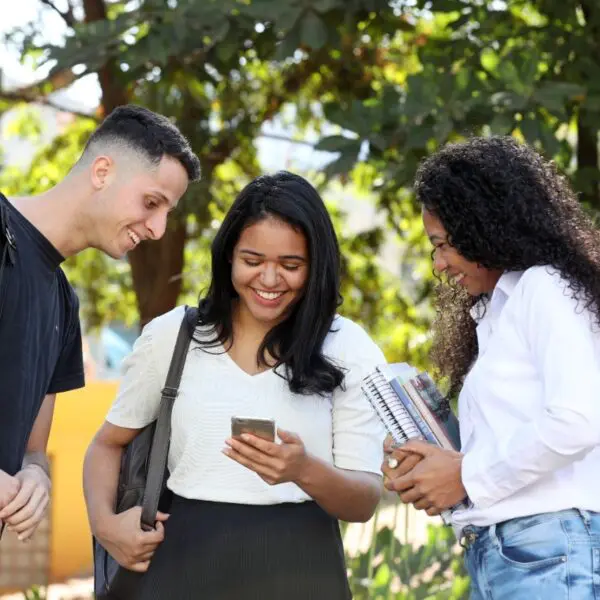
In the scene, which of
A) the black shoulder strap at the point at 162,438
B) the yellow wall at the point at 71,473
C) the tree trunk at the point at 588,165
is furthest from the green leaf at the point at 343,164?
the yellow wall at the point at 71,473

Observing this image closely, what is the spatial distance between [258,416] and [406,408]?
438mm

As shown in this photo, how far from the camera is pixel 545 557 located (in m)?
2.30

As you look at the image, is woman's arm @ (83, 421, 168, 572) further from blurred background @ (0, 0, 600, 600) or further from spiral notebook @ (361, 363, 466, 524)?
blurred background @ (0, 0, 600, 600)

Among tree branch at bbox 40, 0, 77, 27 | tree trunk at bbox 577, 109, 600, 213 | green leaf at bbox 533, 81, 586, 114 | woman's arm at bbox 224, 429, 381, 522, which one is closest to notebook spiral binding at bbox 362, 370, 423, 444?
woman's arm at bbox 224, 429, 381, 522

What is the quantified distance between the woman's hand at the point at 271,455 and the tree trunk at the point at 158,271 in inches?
175

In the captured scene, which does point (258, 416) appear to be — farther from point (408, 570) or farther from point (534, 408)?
point (408, 570)

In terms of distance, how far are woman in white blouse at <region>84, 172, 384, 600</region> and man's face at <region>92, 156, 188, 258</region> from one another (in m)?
0.19

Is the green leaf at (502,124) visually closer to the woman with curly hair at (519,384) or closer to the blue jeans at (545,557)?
the woman with curly hair at (519,384)

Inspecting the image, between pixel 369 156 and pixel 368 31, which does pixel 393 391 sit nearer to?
pixel 369 156

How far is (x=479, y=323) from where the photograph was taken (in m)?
2.60

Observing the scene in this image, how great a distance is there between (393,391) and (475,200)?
45 cm

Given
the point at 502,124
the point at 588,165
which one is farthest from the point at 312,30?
the point at 588,165

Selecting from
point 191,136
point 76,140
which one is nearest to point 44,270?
point 191,136

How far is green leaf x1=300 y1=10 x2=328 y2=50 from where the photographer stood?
16.0 feet
